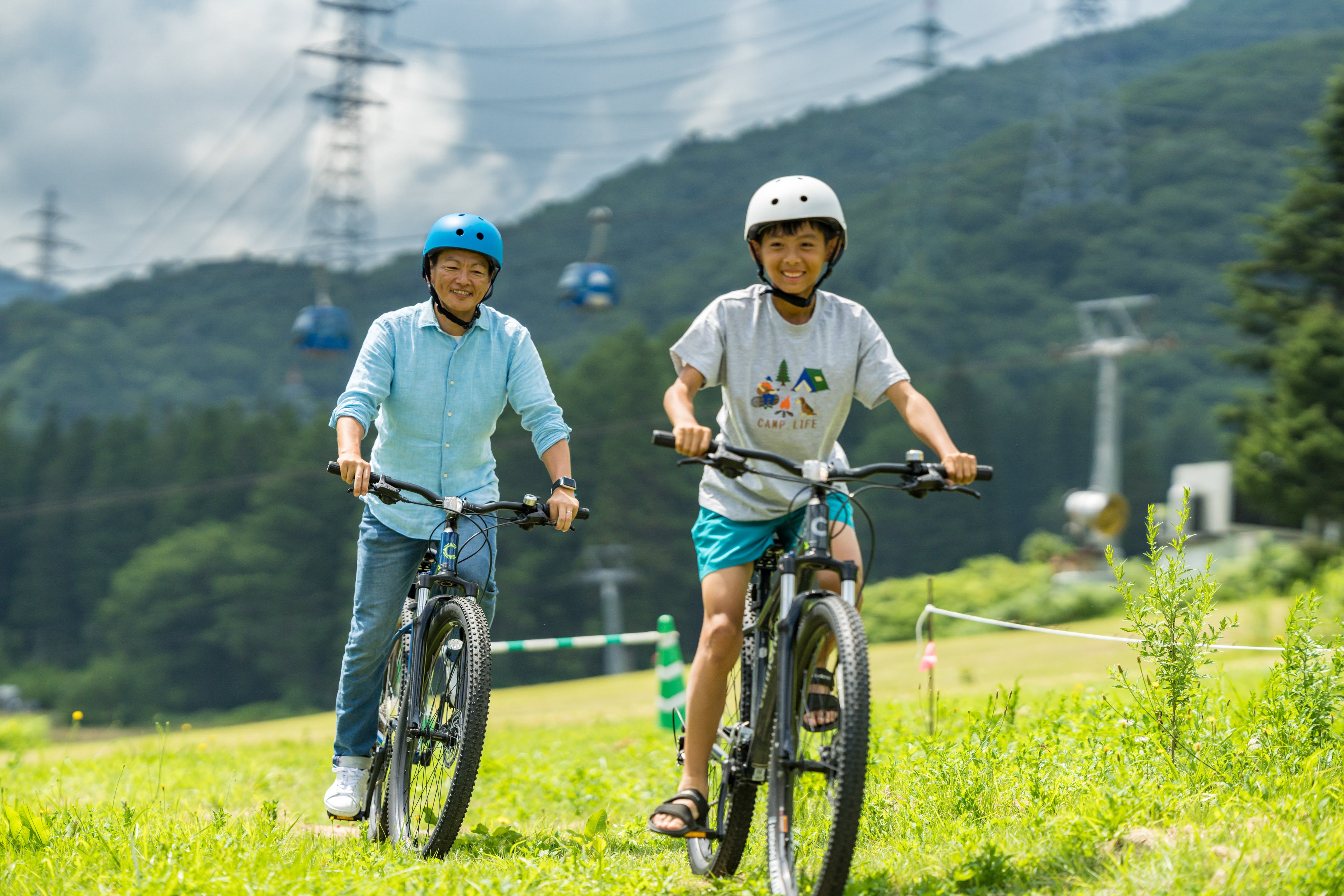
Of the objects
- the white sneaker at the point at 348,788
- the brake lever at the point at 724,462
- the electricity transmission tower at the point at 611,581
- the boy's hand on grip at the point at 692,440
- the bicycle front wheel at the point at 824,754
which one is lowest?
the electricity transmission tower at the point at 611,581

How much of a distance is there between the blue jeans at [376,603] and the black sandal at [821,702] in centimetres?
142

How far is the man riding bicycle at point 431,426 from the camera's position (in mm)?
4594

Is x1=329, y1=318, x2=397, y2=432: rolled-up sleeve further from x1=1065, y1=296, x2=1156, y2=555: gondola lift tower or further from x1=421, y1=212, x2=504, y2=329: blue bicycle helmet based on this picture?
x1=1065, y1=296, x2=1156, y2=555: gondola lift tower

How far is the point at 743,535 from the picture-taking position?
406 centimetres

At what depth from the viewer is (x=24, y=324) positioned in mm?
90562

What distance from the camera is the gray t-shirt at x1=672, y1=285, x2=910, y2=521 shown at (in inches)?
160

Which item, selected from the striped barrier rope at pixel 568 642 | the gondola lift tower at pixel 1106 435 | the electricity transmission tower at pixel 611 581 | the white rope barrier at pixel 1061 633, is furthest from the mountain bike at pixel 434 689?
the electricity transmission tower at pixel 611 581

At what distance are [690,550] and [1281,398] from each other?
41.5 metres

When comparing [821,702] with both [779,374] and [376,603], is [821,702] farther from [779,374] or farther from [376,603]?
[376,603]

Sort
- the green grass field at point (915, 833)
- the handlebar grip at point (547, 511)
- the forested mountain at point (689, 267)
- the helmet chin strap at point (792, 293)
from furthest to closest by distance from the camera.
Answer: the forested mountain at point (689, 267), the handlebar grip at point (547, 511), the helmet chin strap at point (792, 293), the green grass field at point (915, 833)

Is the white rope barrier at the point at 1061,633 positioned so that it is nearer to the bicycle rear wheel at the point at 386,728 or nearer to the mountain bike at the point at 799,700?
the mountain bike at the point at 799,700

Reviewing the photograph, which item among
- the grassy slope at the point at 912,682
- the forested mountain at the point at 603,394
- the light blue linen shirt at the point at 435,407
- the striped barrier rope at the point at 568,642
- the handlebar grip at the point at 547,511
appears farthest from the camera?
the forested mountain at the point at 603,394

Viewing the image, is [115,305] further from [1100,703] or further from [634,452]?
[1100,703]

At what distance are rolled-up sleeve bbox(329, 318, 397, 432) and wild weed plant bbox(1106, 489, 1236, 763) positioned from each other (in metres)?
2.54
